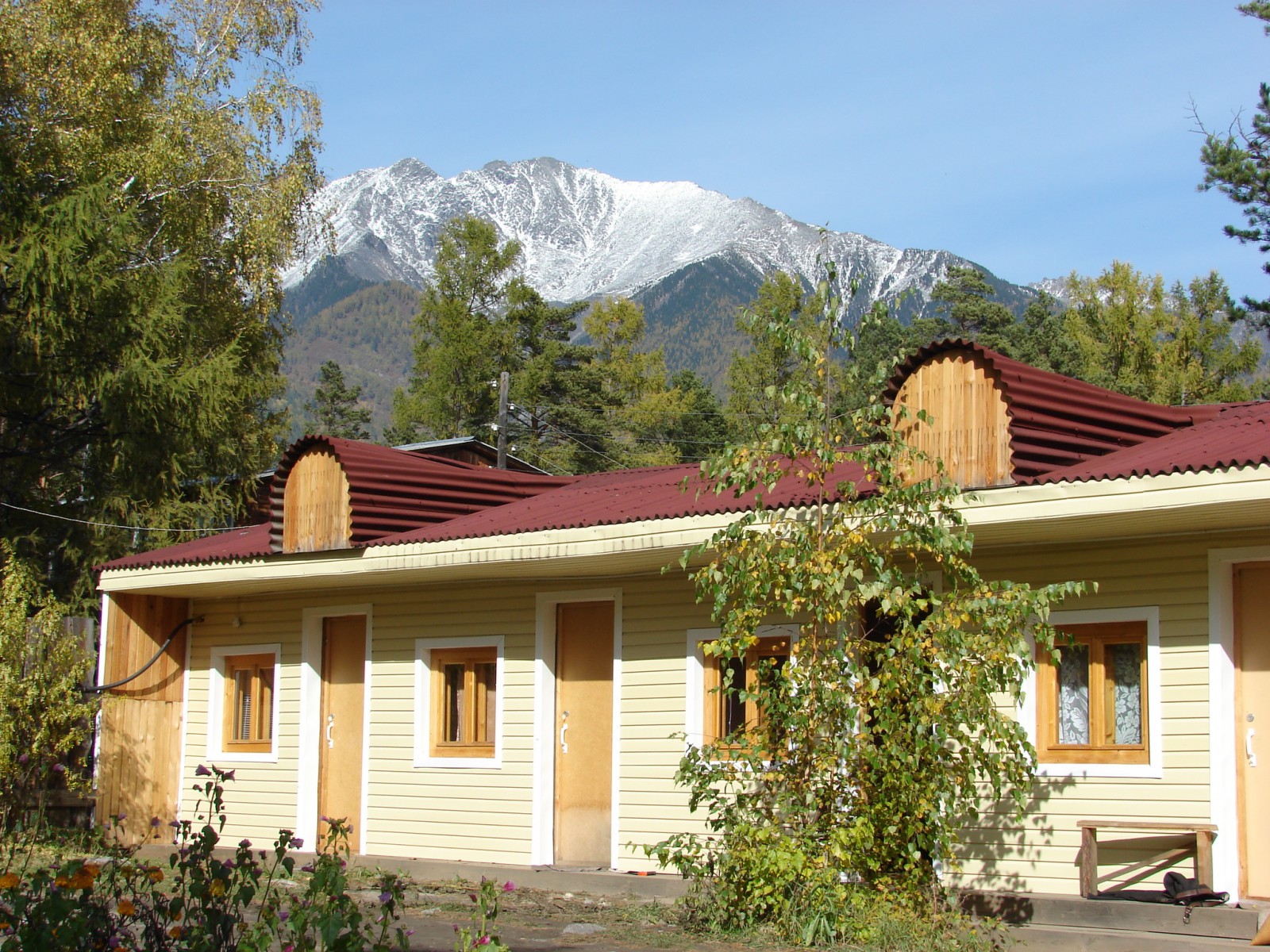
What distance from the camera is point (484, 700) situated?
13.4 m

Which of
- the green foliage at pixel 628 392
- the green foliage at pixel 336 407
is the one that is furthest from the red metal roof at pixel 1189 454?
the green foliage at pixel 336 407

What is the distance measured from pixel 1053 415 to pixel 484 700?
20.5 ft

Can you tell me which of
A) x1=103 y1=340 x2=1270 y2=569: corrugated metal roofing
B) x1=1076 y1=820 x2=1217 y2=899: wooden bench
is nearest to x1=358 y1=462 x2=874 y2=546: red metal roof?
x1=103 y1=340 x2=1270 y2=569: corrugated metal roofing

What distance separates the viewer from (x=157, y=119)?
24.3 m

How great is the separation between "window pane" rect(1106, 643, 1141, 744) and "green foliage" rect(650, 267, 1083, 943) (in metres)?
1.21

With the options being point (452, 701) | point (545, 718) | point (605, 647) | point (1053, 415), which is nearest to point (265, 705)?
point (452, 701)

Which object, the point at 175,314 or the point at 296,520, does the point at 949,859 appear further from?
the point at 175,314

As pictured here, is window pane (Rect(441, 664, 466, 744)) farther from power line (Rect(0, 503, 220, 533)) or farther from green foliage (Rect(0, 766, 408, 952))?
power line (Rect(0, 503, 220, 533))

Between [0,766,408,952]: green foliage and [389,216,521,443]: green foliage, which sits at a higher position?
[389,216,521,443]: green foliage

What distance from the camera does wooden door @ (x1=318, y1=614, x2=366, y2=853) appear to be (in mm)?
14328

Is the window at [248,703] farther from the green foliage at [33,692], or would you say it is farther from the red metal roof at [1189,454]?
the red metal roof at [1189,454]

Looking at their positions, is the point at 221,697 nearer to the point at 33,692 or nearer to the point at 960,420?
the point at 33,692

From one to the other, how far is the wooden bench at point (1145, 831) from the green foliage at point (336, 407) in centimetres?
6504

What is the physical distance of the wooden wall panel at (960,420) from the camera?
9297 mm
